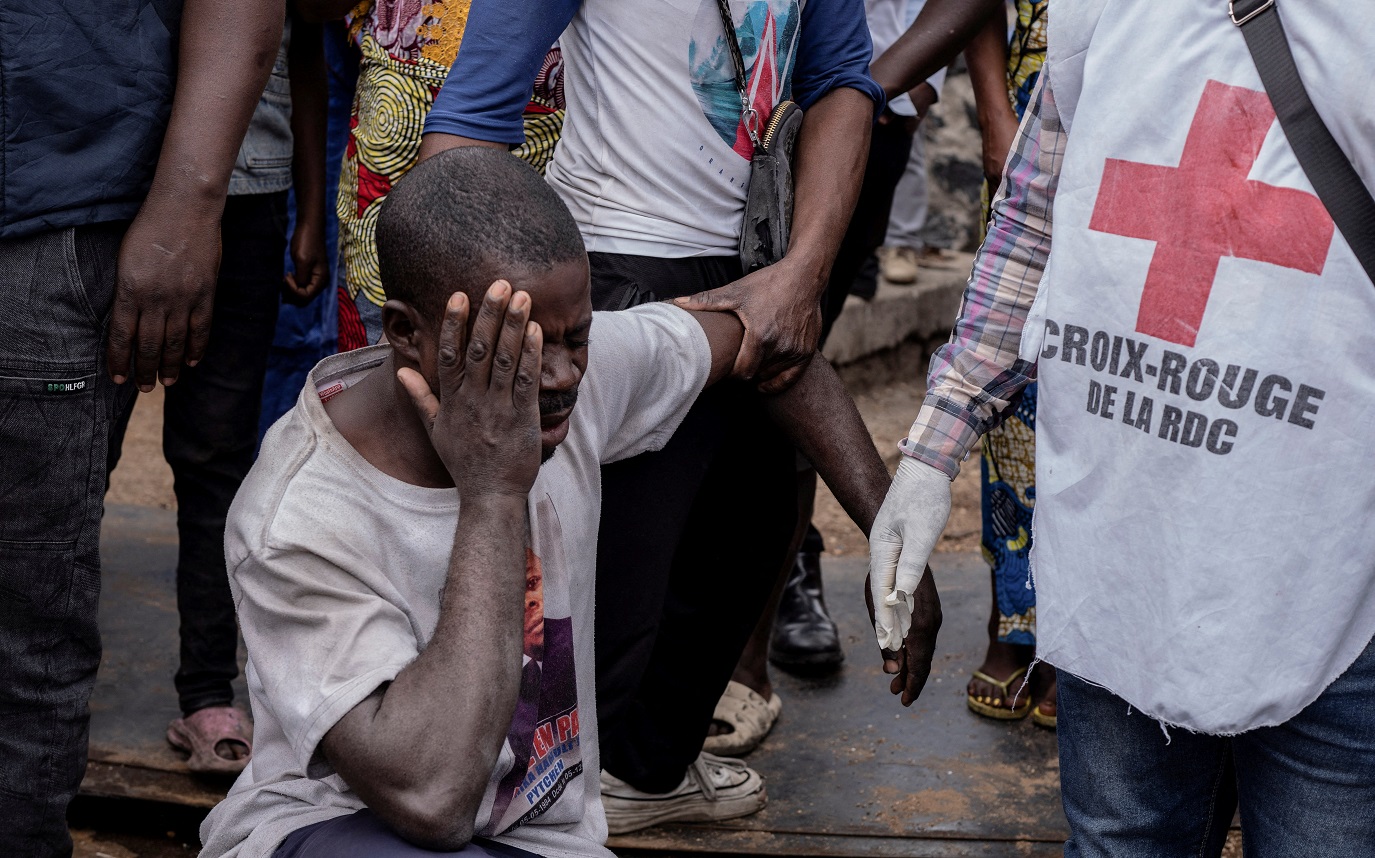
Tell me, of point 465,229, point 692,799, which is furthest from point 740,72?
point 692,799

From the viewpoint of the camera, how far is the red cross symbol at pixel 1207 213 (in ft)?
4.34

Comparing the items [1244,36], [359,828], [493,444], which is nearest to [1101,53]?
[1244,36]

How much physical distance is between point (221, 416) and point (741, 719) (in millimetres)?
1270

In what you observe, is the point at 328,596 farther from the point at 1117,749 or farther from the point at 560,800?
the point at 1117,749

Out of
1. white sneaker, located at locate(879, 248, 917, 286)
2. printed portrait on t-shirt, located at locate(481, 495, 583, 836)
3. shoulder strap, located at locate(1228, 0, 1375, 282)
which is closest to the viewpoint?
shoulder strap, located at locate(1228, 0, 1375, 282)

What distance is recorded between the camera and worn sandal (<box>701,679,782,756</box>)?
2979 mm

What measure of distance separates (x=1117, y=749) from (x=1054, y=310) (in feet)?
1.71

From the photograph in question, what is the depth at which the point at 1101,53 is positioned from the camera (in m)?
1.44

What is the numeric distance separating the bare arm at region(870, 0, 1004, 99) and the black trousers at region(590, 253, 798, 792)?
1.08 meters

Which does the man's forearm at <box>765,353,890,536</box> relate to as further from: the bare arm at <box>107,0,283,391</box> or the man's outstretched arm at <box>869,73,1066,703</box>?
the bare arm at <box>107,0,283,391</box>

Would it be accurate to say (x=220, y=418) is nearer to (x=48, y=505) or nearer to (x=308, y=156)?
(x=308, y=156)

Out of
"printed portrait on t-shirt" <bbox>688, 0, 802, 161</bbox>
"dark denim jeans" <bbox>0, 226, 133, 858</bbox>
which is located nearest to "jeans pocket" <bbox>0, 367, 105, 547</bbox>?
"dark denim jeans" <bbox>0, 226, 133, 858</bbox>

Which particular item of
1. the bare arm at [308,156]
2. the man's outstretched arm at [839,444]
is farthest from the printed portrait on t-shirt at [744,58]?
the bare arm at [308,156]

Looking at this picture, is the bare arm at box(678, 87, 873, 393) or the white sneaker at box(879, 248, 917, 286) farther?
the white sneaker at box(879, 248, 917, 286)
